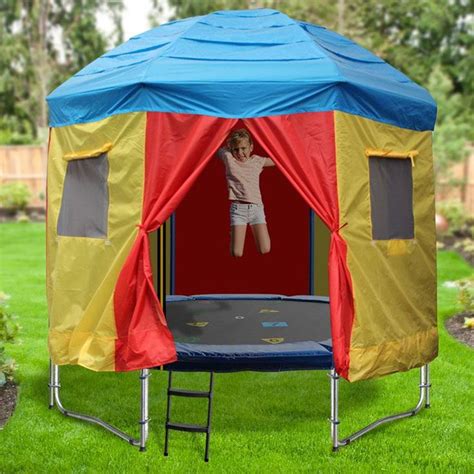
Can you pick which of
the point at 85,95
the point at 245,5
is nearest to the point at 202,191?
the point at 85,95

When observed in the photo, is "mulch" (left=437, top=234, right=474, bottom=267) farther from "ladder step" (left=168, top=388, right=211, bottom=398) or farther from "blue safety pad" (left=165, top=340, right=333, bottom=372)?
"ladder step" (left=168, top=388, right=211, bottom=398)

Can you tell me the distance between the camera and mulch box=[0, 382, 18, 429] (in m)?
6.24

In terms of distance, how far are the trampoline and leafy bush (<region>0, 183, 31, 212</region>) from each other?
14042mm

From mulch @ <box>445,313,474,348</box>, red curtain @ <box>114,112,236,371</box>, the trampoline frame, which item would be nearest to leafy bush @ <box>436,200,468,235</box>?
mulch @ <box>445,313,474,348</box>

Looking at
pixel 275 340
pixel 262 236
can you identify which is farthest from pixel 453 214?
pixel 275 340

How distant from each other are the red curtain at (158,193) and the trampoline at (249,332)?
69 cm

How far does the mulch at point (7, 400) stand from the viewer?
6.24 metres

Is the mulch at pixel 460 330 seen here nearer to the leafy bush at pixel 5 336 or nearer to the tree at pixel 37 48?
the leafy bush at pixel 5 336

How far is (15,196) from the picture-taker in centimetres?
2191

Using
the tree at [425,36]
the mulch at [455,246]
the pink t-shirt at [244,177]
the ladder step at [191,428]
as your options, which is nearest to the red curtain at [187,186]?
the ladder step at [191,428]

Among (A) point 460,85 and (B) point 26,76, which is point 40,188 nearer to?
(B) point 26,76

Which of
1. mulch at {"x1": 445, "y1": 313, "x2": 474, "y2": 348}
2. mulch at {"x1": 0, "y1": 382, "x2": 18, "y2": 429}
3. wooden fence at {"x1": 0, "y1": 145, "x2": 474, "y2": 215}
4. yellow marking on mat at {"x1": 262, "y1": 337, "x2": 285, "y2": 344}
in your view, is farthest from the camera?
wooden fence at {"x1": 0, "y1": 145, "x2": 474, "y2": 215}

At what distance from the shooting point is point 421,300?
5.96 meters

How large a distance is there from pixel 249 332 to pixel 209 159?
214 cm
